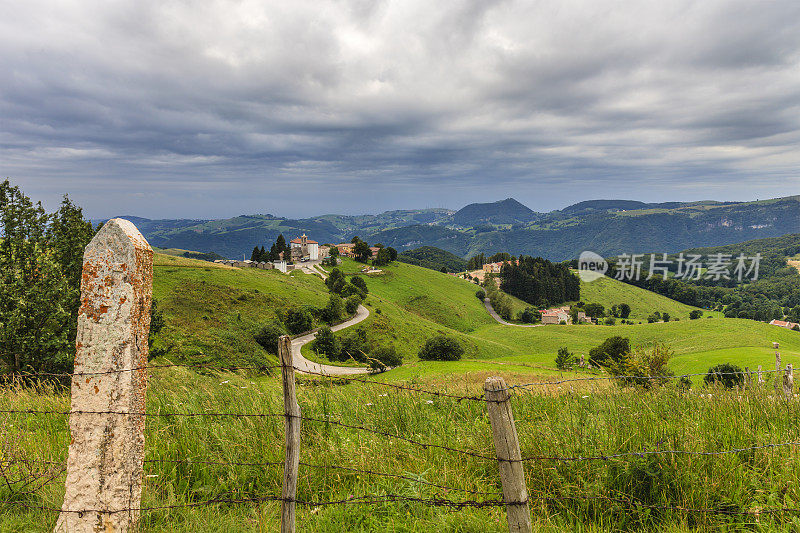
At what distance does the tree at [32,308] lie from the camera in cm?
1667

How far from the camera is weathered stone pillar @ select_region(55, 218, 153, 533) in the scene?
3602mm

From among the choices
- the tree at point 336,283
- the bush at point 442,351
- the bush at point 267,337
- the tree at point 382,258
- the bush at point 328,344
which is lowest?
the bush at point 442,351

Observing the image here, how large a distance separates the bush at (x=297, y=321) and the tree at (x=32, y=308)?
48.9m

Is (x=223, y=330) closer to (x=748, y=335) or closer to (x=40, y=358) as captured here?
(x=40, y=358)

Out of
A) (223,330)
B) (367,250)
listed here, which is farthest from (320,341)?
(367,250)

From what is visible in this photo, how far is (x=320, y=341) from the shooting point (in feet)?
195

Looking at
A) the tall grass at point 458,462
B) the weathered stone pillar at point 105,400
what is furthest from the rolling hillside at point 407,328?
the weathered stone pillar at point 105,400

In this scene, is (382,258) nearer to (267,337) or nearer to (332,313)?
(332,313)

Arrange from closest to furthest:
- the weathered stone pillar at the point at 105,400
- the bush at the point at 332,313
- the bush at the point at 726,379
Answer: the weathered stone pillar at the point at 105,400, the bush at the point at 726,379, the bush at the point at 332,313

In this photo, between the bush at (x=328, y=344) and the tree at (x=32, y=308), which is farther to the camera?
the bush at (x=328, y=344)

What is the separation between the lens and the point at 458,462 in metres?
4.61

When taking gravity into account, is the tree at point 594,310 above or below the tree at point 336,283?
below

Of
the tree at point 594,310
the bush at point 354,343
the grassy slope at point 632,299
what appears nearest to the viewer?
the bush at point 354,343

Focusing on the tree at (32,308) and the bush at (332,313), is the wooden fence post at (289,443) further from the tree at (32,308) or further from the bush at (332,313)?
the bush at (332,313)
